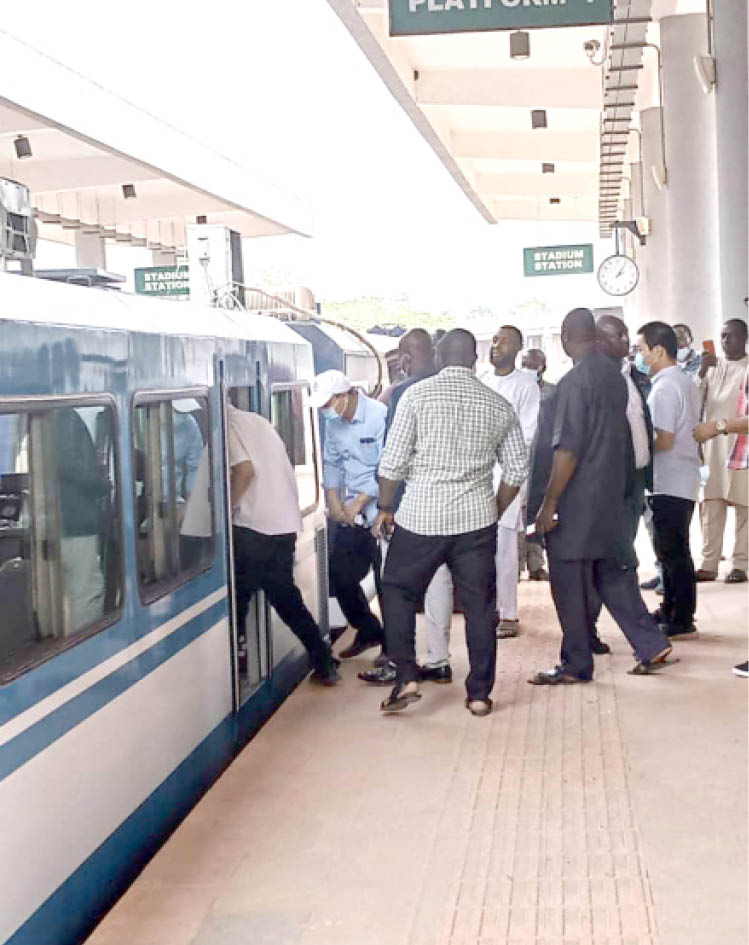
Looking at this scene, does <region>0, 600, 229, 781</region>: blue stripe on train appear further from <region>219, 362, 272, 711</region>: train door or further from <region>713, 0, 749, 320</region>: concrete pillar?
<region>713, 0, 749, 320</region>: concrete pillar

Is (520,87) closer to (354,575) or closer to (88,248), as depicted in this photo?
(354,575)

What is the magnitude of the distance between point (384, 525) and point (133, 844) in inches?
96.1

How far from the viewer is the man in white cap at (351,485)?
8305mm

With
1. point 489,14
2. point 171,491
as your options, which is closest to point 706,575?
point 489,14

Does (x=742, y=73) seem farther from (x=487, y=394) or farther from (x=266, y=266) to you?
(x=266, y=266)

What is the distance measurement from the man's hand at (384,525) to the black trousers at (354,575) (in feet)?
4.69

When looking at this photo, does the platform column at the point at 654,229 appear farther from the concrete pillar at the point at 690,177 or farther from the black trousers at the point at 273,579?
the black trousers at the point at 273,579

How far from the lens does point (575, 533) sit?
7.10 m

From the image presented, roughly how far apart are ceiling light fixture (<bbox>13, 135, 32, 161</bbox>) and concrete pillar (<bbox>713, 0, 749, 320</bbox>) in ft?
37.4

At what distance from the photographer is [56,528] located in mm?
4316

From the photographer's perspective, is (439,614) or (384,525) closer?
(384,525)

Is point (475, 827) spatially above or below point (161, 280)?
below

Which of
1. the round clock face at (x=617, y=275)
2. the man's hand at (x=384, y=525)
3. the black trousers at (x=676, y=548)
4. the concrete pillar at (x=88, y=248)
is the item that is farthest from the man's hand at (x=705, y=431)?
the concrete pillar at (x=88, y=248)

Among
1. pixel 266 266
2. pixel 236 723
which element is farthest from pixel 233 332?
pixel 266 266
